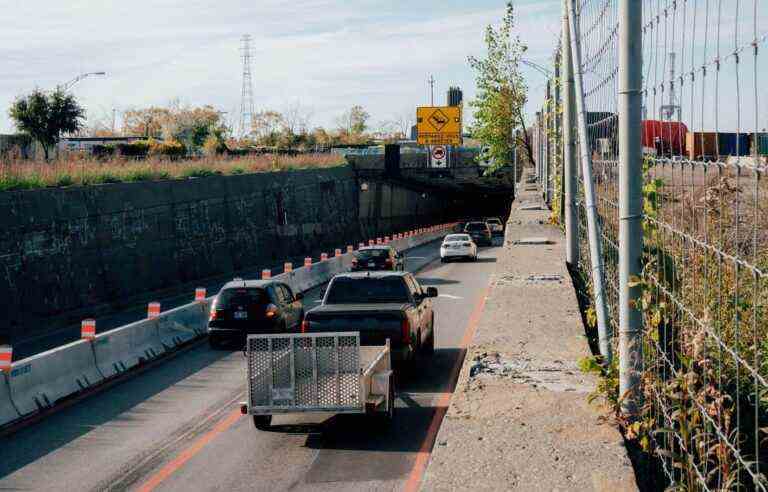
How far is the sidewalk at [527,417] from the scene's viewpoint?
20.6 feet

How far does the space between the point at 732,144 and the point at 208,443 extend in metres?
9.23

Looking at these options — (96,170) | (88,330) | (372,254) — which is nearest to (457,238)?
(372,254)

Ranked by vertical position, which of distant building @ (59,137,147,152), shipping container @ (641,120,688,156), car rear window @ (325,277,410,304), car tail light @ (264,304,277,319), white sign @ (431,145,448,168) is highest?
distant building @ (59,137,147,152)

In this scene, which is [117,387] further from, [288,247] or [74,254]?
[288,247]

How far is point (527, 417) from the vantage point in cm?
776

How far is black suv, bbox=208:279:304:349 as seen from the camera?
2064cm

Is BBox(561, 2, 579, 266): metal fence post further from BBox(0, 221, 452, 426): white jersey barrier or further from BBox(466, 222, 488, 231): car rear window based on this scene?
BBox(466, 222, 488, 231): car rear window

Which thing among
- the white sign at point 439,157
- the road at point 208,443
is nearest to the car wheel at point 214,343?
the road at point 208,443

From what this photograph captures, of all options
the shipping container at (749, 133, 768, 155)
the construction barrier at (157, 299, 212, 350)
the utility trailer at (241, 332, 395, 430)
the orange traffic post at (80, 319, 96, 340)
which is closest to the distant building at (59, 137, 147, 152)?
the construction barrier at (157, 299, 212, 350)

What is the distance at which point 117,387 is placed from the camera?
659 inches

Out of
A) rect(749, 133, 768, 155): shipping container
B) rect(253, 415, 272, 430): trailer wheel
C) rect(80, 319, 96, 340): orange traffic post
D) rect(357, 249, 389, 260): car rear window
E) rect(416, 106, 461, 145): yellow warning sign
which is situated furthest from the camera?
rect(416, 106, 461, 145): yellow warning sign

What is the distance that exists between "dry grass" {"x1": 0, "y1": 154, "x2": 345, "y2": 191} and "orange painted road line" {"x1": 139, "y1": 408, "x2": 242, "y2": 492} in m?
17.2

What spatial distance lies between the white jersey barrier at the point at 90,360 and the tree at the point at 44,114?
43942 mm

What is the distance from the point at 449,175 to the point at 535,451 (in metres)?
71.5
